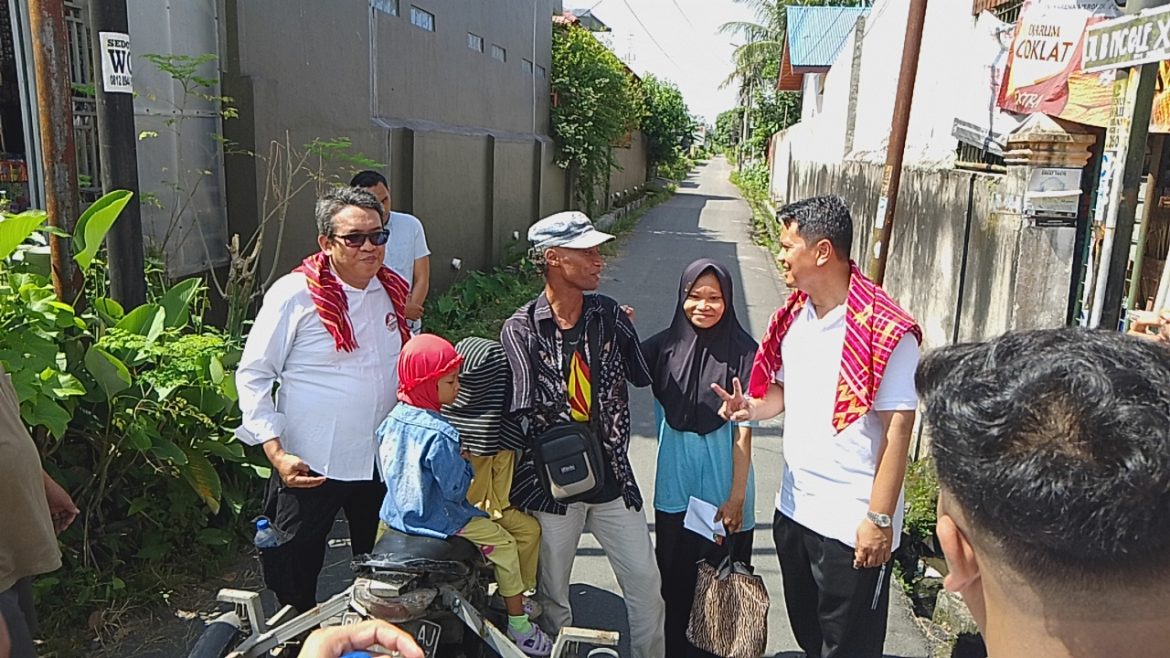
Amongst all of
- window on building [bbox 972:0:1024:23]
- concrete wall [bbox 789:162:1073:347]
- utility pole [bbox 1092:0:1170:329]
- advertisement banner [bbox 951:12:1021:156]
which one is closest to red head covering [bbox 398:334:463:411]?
utility pole [bbox 1092:0:1170:329]

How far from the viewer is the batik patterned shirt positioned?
286 centimetres

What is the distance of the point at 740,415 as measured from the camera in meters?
2.78

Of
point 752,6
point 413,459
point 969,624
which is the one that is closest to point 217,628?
point 413,459

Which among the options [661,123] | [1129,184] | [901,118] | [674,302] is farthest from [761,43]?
[1129,184]

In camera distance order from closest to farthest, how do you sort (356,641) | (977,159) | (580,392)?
(356,641), (580,392), (977,159)

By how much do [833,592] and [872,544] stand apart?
0.25m

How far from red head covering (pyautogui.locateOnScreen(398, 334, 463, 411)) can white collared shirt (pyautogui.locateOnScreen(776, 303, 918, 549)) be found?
3.58ft

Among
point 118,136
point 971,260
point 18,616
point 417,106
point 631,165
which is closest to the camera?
point 18,616

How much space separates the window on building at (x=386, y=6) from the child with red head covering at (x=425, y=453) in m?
6.61

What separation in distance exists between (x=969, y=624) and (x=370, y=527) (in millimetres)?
2506

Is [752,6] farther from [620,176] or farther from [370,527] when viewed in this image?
[370,527]

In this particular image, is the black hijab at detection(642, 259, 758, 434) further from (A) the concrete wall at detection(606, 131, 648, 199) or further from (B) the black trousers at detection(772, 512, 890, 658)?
(A) the concrete wall at detection(606, 131, 648, 199)

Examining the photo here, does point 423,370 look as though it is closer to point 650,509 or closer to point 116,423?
point 116,423

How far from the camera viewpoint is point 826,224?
2535 mm
